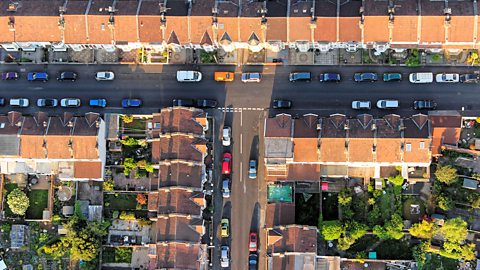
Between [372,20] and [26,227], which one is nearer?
[372,20]

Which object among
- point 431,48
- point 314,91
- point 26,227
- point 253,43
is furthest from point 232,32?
point 26,227

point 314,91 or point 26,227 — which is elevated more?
point 314,91

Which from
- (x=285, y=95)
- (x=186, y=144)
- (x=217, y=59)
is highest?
(x=217, y=59)

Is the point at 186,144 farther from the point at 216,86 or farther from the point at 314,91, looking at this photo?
the point at 314,91

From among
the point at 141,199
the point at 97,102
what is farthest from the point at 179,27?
the point at 141,199

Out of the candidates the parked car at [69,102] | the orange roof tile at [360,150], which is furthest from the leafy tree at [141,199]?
the orange roof tile at [360,150]

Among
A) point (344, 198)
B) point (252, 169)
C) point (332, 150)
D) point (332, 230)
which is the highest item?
point (332, 150)

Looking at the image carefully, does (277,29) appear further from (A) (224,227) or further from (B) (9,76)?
(B) (9,76)

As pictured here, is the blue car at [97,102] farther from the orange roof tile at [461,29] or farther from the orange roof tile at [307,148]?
the orange roof tile at [461,29]
